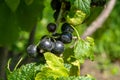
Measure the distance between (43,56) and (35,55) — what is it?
39 mm

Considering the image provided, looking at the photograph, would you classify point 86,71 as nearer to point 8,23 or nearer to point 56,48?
point 8,23

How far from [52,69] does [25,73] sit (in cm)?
11

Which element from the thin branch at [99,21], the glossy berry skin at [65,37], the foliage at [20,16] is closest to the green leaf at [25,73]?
the glossy berry skin at [65,37]

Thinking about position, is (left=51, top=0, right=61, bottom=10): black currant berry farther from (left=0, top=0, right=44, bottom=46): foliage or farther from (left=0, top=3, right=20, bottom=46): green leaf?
(left=0, top=3, right=20, bottom=46): green leaf

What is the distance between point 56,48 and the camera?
1386 millimetres

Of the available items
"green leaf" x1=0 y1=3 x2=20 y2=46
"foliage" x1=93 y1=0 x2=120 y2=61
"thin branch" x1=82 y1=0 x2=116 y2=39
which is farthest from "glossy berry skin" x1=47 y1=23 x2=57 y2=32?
"foliage" x1=93 y1=0 x2=120 y2=61

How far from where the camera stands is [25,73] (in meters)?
1.42

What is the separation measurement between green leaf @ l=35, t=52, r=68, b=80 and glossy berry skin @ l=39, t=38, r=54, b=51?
0.06 feet

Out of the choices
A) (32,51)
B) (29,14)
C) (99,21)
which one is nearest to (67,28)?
(32,51)

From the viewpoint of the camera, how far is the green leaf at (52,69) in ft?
4.48

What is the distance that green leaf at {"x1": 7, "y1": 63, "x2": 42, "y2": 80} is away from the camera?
141 cm

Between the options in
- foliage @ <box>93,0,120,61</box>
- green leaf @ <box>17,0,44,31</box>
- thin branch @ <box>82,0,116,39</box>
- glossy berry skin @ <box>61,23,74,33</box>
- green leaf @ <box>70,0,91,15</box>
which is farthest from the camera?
foliage @ <box>93,0,120,61</box>

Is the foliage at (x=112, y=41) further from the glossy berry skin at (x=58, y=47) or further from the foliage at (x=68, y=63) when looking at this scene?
the glossy berry skin at (x=58, y=47)

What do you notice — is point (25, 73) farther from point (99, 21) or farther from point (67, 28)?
point (99, 21)
